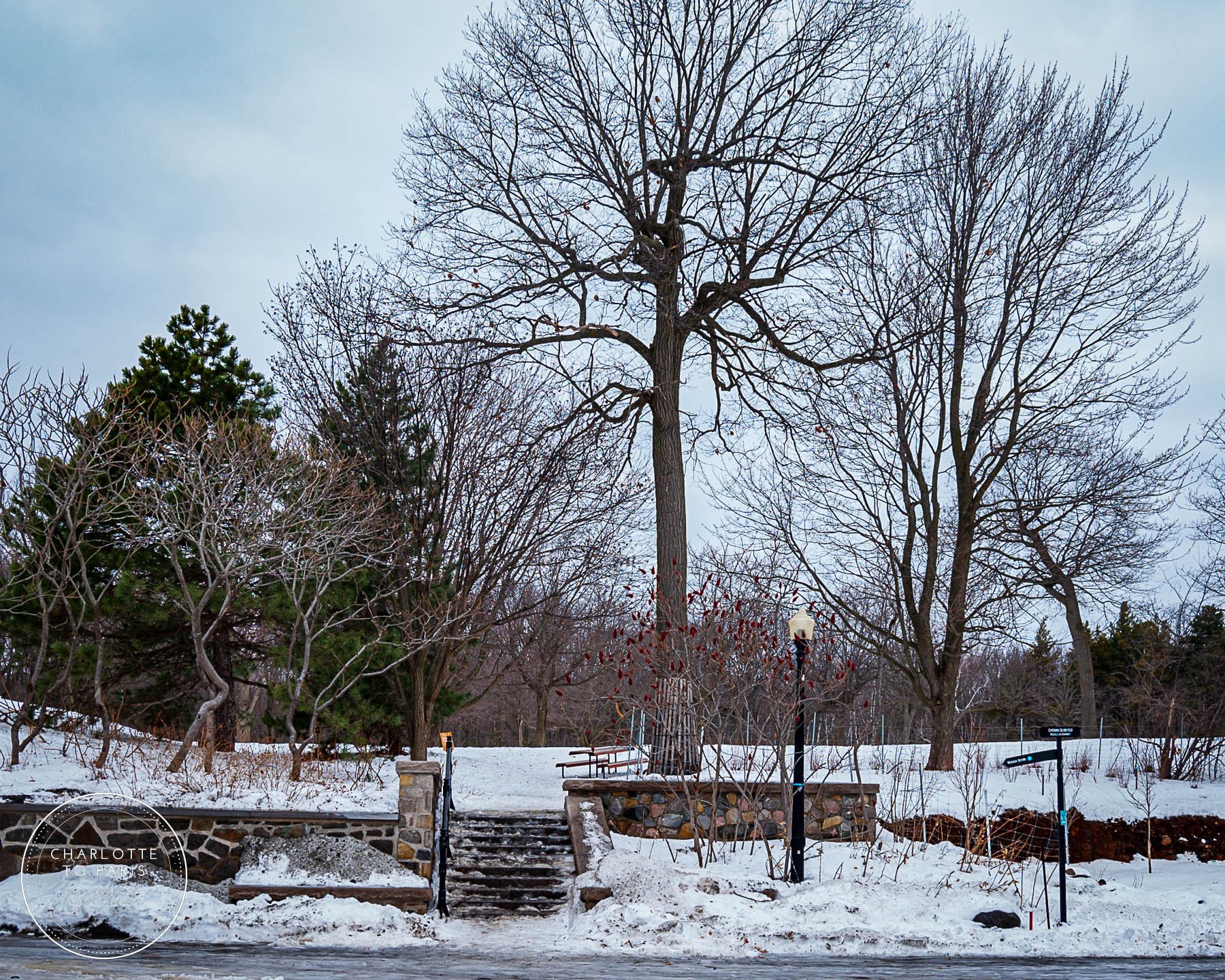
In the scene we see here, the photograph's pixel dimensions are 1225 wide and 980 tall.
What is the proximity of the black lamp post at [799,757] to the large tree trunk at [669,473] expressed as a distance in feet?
10.7

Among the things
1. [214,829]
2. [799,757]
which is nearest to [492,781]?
[214,829]

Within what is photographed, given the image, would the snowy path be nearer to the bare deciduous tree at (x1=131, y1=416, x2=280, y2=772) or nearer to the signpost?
the signpost

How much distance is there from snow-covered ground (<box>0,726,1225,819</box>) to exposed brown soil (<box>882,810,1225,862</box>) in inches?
10.7

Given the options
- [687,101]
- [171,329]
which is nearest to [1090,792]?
[687,101]

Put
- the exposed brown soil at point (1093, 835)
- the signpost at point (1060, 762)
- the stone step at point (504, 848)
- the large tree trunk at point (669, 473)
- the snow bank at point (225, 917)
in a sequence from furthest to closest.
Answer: the large tree trunk at point (669, 473), the exposed brown soil at point (1093, 835), the stone step at point (504, 848), the signpost at point (1060, 762), the snow bank at point (225, 917)

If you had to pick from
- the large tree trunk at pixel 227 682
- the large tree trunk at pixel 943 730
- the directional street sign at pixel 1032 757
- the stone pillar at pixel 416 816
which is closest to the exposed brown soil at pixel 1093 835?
the large tree trunk at pixel 943 730

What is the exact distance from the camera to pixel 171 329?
16.6 metres

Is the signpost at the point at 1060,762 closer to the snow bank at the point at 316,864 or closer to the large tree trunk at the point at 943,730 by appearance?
the large tree trunk at the point at 943,730

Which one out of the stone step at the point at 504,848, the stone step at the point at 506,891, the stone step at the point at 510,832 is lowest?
the stone step at the point at 506,891

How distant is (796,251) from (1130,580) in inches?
299

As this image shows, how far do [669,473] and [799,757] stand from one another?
5662 mm

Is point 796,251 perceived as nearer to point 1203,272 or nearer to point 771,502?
point 771,502

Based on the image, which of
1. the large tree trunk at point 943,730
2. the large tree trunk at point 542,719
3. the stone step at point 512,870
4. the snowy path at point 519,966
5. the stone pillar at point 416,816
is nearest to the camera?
the snowy path at point 519,966

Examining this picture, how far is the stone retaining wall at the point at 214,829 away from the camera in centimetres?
925
